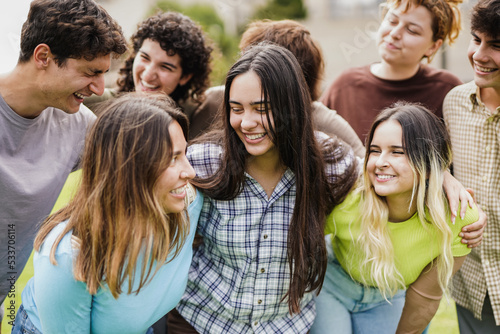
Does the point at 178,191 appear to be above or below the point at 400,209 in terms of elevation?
above

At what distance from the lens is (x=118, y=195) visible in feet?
7.12

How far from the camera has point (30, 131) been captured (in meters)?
2.85

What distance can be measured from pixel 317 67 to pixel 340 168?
883 mm

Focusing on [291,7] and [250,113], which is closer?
[250,113]

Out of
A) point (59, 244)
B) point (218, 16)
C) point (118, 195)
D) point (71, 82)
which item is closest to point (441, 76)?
point (71, 82)

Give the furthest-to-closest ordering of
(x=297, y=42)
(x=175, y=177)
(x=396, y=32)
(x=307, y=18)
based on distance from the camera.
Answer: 1. (x=307, y=18)
2. (x=396, y=32)
3. (x=297, y=42)
4. (x=175, y=177)

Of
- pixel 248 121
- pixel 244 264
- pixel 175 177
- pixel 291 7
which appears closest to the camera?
pixel 175 177

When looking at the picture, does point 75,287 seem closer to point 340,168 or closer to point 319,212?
point 319,212

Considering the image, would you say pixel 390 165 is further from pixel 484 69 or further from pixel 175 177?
pixel 175 177

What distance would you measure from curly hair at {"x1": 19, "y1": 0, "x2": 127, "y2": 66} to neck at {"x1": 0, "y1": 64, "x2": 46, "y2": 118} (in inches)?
3.2

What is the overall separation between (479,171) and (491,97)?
1.54 ft

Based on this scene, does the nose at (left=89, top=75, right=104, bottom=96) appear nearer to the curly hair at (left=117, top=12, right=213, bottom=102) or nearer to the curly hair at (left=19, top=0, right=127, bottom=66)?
the curly hair at (left=19, top=0, right=127, bottom=66)

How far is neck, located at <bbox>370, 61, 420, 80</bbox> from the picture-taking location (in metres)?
3.91

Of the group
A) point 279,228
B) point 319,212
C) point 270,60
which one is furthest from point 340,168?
point 270,60
